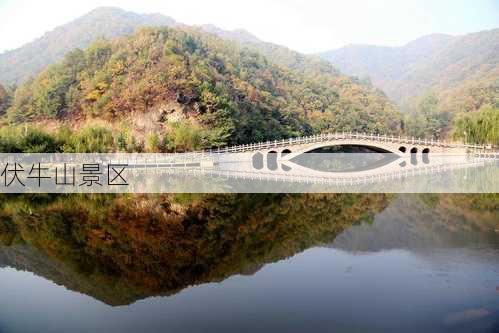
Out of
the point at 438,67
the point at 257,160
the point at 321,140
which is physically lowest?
the point at 257,160

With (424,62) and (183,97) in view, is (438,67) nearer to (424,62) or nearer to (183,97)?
(424,62)

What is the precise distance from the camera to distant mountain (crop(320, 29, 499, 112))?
85.5m

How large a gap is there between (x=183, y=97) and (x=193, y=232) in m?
37.7

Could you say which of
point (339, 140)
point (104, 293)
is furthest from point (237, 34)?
point (104, 293)

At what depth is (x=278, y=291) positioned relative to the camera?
1087 cm

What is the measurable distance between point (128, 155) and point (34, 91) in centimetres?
2648

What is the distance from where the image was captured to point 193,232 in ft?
53.7

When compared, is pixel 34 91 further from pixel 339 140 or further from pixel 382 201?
pixel 382 201

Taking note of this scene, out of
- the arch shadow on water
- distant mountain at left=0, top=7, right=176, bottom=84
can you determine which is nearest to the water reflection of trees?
the arch shadow on water

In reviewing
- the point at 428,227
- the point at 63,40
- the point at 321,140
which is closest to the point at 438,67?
the point at 63,40

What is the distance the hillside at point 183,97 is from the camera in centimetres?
5169

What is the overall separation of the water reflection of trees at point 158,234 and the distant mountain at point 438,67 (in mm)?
65137

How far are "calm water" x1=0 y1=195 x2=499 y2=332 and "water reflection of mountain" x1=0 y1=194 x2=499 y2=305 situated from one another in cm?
5

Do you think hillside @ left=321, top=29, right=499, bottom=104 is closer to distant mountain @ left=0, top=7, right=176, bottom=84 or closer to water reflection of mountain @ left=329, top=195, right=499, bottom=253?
distant mountain @ left=0, top=7, right=176, bottom=84
